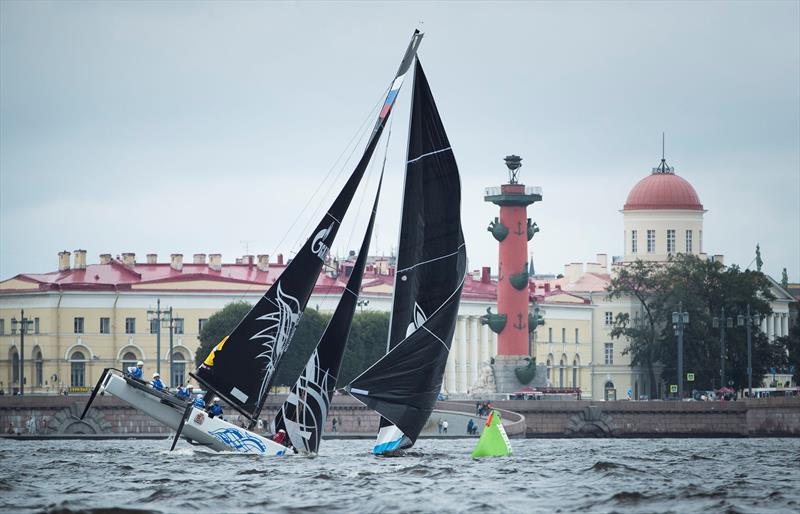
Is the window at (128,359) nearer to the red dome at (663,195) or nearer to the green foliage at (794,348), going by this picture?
the red dome at (663,195)

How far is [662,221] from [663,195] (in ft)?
5.03

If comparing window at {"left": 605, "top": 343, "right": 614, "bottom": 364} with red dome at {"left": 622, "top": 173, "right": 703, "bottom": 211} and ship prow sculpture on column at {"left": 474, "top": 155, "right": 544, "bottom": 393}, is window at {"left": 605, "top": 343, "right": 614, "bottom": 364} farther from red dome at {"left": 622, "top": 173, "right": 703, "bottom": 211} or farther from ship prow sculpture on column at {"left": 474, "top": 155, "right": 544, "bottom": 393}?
ship prow sculpture on column at {"left": 474, "top": 155, "right": 544, "bottom": 393}

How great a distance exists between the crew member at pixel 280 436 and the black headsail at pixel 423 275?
2.20 metres

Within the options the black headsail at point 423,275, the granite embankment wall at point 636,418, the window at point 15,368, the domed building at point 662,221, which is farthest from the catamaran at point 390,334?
the domed building at point 662,221

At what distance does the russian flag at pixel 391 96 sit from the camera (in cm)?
3784

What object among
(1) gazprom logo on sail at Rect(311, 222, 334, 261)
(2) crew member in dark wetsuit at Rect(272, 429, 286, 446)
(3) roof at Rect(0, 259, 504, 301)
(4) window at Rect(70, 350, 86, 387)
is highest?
(3) roof at Rect(0, 259, 504, 301)

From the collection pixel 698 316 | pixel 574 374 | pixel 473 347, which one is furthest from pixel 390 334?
pixel 574 374

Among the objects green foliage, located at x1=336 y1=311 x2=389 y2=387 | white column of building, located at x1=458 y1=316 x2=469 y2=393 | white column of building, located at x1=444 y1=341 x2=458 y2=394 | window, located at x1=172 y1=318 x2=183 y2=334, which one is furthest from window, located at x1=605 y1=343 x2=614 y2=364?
window, located at x1=172 y1=318 x2=183 y2=334

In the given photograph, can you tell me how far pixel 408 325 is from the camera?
36.3 metres

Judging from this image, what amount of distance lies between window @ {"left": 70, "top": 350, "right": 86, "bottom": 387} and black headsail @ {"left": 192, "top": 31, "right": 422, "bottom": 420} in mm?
64838

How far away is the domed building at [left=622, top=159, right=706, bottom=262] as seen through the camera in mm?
116062

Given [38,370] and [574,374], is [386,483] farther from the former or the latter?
[574,374]

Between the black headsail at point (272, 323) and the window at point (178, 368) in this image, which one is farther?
the window at point (178, 368)

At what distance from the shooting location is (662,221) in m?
116
